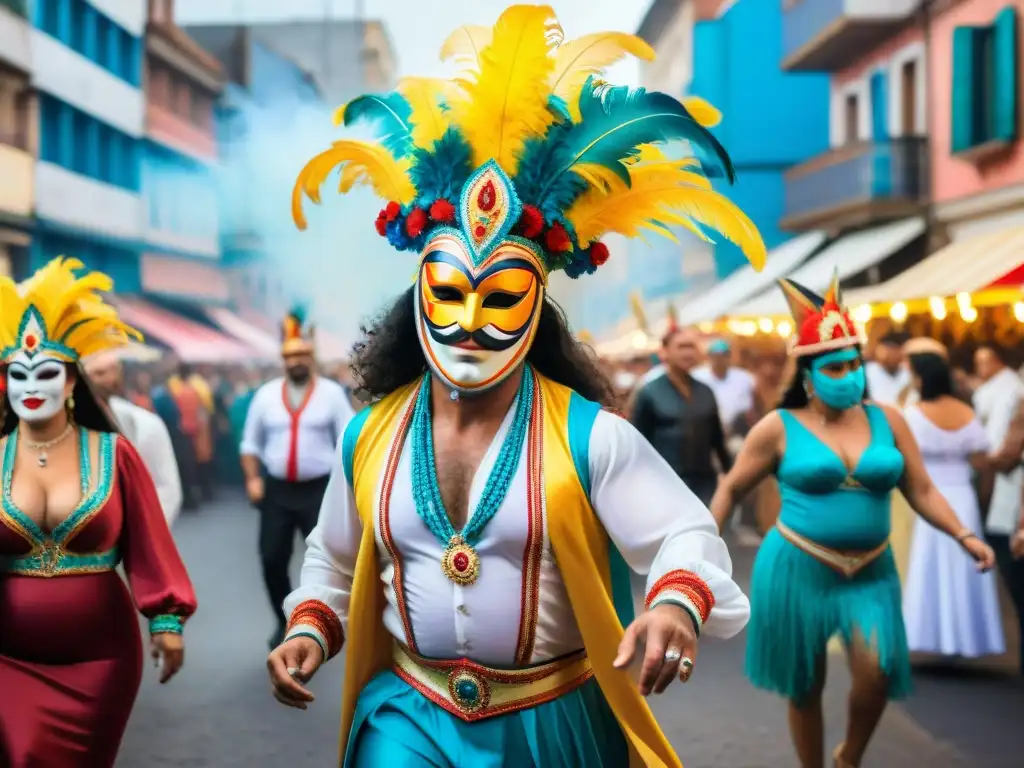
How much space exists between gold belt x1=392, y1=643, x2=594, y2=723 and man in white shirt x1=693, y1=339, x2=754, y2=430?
10.8 m

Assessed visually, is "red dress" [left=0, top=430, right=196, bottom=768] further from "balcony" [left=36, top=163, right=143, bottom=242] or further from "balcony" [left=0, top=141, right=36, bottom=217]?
"balcony" [left=36, top=163, right=143, bottom=242]

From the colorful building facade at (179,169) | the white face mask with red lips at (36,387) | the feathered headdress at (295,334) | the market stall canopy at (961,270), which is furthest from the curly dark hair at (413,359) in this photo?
the colorful building facade at (179,169)

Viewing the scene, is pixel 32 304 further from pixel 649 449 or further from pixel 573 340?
pixel 649 449

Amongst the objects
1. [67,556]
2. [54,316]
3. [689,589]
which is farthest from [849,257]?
[689,589]

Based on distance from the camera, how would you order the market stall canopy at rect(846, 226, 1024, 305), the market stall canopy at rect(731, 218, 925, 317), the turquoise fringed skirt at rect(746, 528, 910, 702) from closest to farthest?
1. the turquoise fringed skirt at rect(746, 528, 910, 702)
2. the market stall canopy at rect(846, 226, 1024, 305)
3. the market stall canopy at rect(731, 218, 925, 317)

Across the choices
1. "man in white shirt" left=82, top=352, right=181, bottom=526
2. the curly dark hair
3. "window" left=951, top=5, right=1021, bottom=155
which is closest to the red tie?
"man in white shirt" left=82, top=352, right=181, bottom=526

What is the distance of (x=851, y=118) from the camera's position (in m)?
26.0

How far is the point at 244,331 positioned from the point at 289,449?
26484 mm

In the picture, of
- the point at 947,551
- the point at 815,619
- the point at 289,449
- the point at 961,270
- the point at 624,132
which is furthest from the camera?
the point at 961,270

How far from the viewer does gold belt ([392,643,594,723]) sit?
→ 354 cm

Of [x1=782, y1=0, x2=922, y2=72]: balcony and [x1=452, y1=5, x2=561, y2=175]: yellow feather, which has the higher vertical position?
[x1=782, y1=0, x2=922, y2=72]: balcony

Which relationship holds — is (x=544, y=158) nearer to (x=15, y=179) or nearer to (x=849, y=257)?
(x=15, y=179)

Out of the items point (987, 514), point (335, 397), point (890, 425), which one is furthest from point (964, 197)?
point (890, 425)

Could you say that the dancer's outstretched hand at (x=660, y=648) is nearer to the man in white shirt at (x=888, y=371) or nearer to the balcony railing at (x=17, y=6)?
the man in white shirt at (x=888, y=371)
